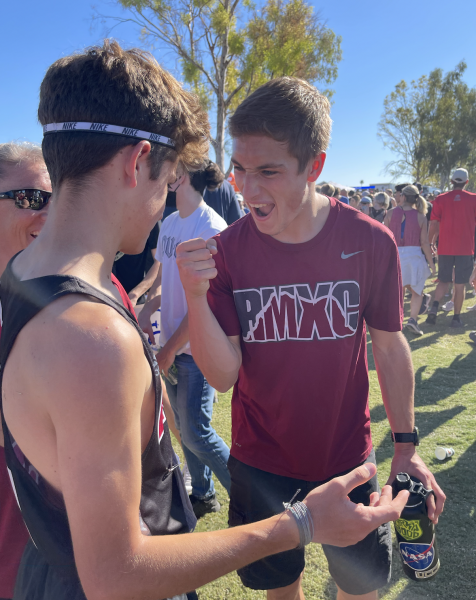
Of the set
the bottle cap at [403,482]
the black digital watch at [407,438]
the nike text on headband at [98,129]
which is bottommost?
the bottle cap at [403,482]

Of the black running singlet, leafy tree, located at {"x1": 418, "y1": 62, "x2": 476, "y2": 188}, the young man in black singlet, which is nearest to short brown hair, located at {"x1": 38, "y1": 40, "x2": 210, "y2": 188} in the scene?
the young man in black singlet

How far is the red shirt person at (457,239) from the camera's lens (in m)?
7.17

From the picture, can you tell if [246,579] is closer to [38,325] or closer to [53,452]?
[53,452]

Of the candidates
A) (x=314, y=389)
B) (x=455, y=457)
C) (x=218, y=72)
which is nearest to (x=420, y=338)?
(x=455, y=457)

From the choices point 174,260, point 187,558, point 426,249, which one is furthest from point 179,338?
point 426,249

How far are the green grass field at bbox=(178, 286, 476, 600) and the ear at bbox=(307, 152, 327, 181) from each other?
2.33 m

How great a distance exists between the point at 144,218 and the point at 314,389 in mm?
1061

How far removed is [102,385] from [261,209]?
49.5 inches

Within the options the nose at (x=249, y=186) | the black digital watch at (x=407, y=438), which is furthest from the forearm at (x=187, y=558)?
the nose at (x=249, y=186)

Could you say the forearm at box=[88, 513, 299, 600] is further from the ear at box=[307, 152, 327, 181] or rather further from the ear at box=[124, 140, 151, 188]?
the ear at box=[307, 152, 327, 181]

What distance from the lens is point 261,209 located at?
6.05 ft

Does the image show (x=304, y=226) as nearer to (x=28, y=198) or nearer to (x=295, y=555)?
(x=28, y=198)

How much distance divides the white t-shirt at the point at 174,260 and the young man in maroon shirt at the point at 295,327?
988 mm

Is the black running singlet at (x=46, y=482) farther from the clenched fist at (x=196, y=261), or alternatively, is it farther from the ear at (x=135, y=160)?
the clenched fist at (x=196, y=261)
